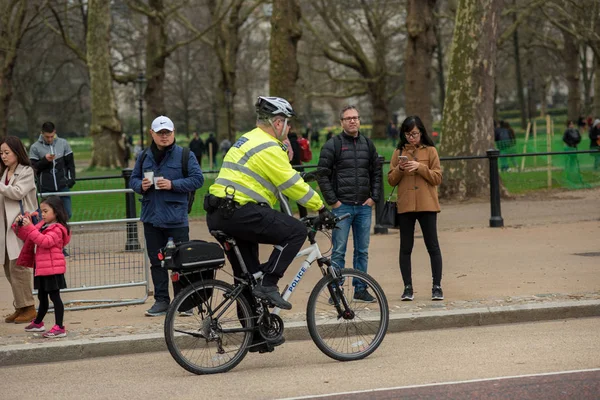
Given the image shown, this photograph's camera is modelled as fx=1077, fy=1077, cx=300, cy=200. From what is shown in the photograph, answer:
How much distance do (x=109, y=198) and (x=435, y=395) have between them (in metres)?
8.59

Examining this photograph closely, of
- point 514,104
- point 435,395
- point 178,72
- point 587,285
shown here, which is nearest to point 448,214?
point 587,285

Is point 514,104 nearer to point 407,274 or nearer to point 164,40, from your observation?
point 164,40

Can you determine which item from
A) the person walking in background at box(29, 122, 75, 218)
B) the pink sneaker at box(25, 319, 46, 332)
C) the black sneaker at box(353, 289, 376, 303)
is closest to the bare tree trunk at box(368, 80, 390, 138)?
the person walking in background at box(29, 122, 75, 218)

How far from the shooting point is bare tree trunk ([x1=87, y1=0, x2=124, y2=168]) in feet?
122

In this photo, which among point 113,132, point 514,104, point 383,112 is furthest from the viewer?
point 514,104

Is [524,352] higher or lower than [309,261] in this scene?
lower

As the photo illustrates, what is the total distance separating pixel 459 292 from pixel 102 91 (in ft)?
96.5

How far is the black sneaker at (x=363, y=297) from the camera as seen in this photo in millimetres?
7977

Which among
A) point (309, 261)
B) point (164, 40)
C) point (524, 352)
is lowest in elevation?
point (524, 352)

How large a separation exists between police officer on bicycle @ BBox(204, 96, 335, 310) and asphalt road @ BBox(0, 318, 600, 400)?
0.64 meters

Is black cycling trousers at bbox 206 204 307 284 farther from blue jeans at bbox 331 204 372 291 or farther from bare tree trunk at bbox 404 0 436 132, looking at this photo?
bare tree trunk at bbox 404 0 436 132

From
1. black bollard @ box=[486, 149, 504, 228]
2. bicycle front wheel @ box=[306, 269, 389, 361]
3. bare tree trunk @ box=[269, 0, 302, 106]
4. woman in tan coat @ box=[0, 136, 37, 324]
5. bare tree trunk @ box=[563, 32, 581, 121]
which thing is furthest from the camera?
bare tree trunk @ box=[563, 32, 581, 121]

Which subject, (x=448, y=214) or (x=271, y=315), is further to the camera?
(x=448, y=214)

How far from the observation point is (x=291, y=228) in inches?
299
